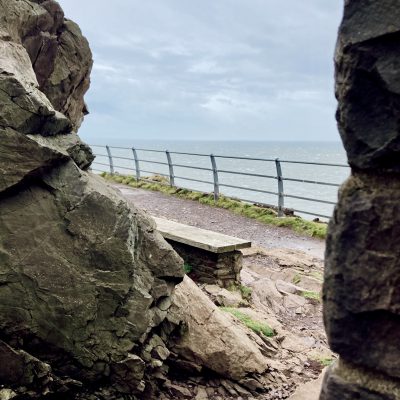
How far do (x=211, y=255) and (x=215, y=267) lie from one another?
16cm

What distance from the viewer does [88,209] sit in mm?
3111

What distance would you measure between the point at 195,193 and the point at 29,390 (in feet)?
33.4

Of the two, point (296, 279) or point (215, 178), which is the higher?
point (215, 178)

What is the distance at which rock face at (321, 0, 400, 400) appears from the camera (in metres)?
1.08

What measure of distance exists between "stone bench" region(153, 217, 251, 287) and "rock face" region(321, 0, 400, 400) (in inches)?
169

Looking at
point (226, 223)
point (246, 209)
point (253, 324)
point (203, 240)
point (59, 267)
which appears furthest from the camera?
point (246, 209)

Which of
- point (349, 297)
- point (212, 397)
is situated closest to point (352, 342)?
point (349, 297)

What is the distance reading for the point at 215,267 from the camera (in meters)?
5.66

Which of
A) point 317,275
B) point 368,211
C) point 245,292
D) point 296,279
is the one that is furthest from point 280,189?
point 368,211

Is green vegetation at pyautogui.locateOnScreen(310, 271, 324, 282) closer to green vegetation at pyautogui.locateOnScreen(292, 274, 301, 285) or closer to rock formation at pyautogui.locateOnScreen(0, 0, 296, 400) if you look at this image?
green vegetation at pyautogui.locateOnScreen(292, 274, 301, 285)

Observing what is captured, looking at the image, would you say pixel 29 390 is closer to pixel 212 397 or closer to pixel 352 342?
pixel 212 397

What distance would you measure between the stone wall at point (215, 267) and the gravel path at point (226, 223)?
2611 millimetres

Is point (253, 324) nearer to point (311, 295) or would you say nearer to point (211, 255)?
point (211, 255)

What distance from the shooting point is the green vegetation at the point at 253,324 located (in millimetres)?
4703
